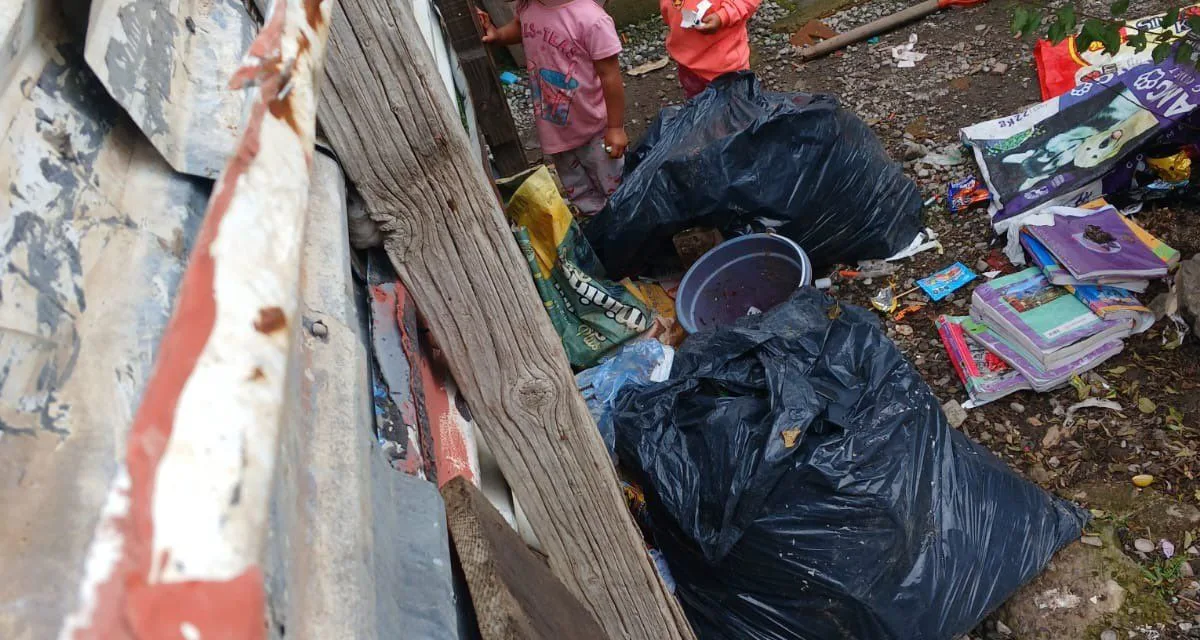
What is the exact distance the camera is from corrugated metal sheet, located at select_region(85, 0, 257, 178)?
2.11ft

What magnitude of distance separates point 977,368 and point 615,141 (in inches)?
69.7

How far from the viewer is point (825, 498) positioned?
7.02 feet

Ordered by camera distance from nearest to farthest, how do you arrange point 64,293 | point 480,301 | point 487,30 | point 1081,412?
point 64,293 → point 480,301 → point 1081,412 → point 487,30

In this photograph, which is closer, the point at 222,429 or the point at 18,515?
the point at 222,429

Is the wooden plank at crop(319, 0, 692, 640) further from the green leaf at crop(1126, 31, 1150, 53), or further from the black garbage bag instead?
the green leaf at crop(1126, 31, 1150, 53)

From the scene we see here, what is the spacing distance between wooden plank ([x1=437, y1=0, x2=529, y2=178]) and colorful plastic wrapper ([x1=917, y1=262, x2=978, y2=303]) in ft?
6.09

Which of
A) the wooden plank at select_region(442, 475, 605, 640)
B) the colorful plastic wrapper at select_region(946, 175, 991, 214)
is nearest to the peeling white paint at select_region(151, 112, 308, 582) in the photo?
the wooden plank at select_region(442, 475, 605, 640)

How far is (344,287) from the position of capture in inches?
36.9

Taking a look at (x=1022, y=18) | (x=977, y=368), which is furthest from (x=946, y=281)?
(x=1022, y=18)

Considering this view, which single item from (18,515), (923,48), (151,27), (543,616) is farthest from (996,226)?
(18,515)

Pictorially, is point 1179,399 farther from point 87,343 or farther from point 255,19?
point 87,343

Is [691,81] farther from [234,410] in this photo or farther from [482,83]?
[234,410]


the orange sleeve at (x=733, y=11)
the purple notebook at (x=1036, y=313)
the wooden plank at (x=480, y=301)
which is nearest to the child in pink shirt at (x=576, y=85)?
the orange sleeve at (x=733, y=11)

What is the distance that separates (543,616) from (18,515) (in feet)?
2.40
